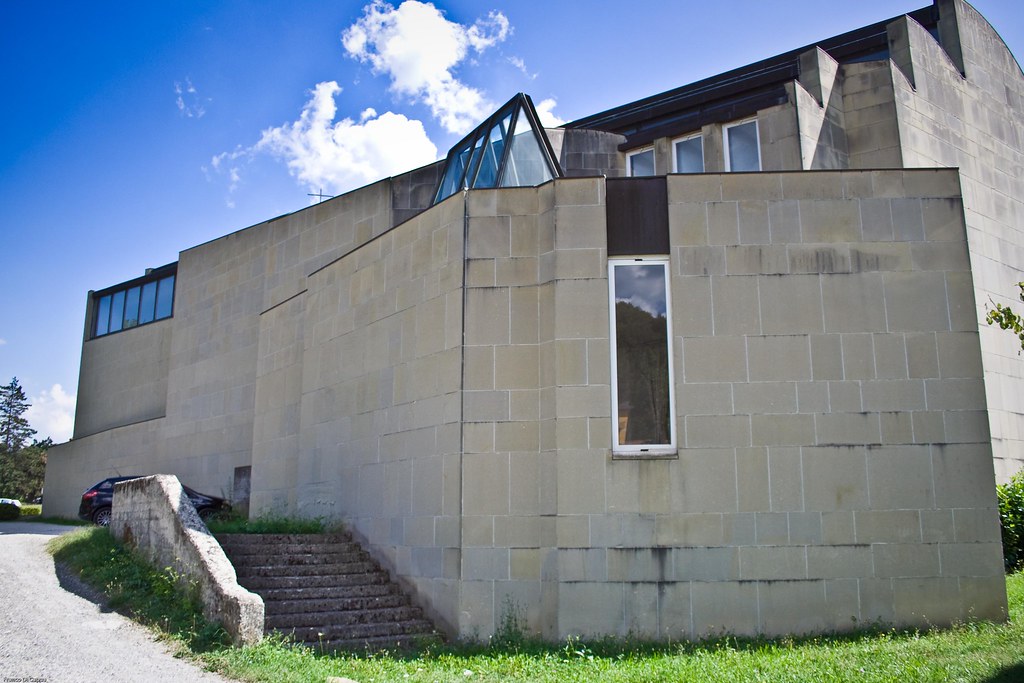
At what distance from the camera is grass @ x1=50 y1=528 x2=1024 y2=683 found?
827cm

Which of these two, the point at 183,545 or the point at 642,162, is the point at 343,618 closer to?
the point at 183,545

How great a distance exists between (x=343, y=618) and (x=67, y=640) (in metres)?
3.14

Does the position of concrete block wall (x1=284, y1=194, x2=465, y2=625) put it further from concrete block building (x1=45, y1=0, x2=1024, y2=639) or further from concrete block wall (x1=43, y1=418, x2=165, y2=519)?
concrete block wall (x1=43, y1=418, x2=165, y2=519)

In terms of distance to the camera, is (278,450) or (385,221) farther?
(385,221)

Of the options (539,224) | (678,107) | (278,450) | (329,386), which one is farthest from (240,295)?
(539,224)

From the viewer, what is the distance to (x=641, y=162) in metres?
19.1

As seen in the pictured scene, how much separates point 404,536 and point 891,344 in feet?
22.7

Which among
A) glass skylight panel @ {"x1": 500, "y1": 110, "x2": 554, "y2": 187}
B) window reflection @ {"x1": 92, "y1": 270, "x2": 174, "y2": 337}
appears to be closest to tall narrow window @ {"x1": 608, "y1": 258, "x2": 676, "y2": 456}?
glass skylight panel @ {"x1": 500, "y1": 110, "x2": 554, "y2": 187}

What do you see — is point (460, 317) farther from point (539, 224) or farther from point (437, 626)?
point (437, 626)

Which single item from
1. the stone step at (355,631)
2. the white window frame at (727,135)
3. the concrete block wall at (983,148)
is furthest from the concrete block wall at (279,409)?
the concrete block wall at (983,148)

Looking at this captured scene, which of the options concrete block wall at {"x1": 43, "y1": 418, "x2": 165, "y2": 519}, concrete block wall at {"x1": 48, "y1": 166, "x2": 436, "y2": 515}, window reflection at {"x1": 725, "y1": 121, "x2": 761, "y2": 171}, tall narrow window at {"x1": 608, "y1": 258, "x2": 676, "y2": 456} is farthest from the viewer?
concrete block wall at {"x1": 43, "y1": 418, "x2": 165, "y2": 519}

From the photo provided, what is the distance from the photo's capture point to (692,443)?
10.9 m

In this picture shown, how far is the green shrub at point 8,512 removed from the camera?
26172 millimetres

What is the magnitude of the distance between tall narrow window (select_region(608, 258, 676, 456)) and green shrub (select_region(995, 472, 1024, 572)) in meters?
6.29
